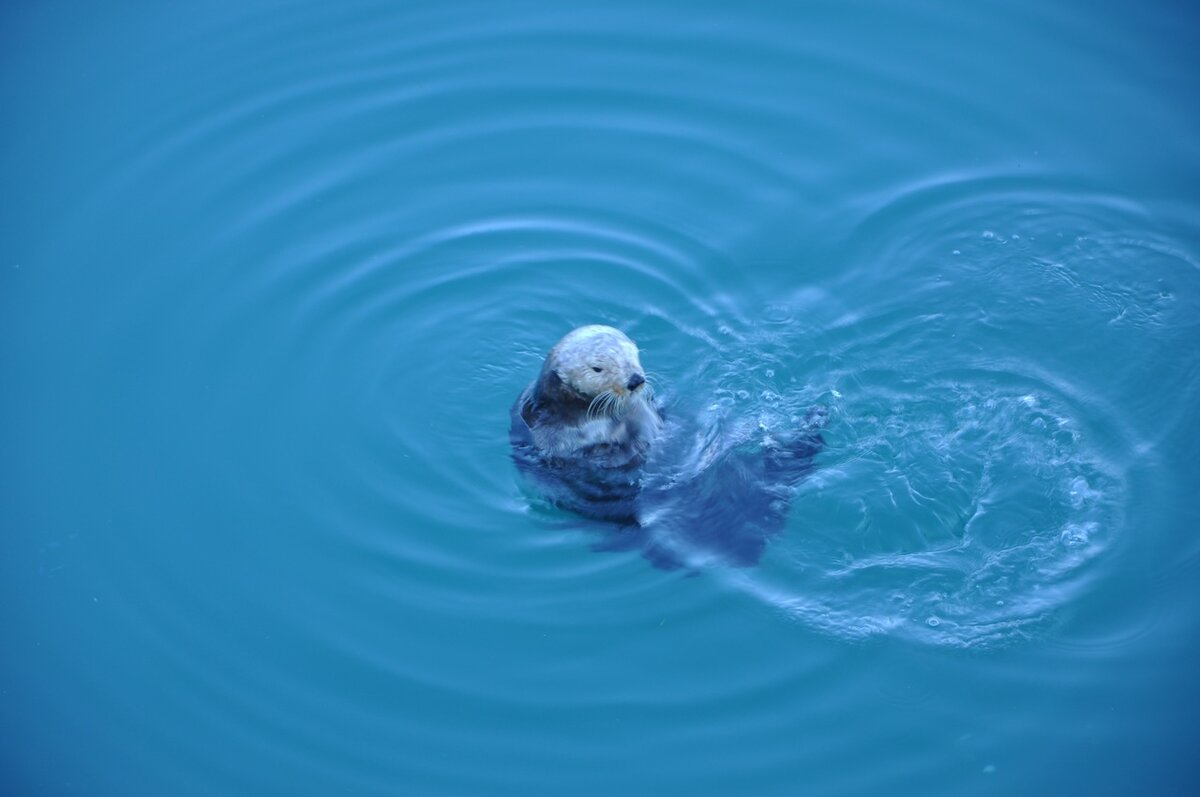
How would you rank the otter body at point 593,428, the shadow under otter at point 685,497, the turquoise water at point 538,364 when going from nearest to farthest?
the turquoise water at point 538,364 < the shadow under otter at point 685,497 < the otter body at point 593,428

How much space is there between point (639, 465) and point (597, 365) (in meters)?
0.73

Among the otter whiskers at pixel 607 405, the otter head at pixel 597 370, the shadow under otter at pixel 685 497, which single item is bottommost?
the shadow under otter at pixel 685 497

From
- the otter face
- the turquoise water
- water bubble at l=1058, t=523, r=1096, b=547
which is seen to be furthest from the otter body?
water bubble at l=1058, t=523, r=1096, b=547

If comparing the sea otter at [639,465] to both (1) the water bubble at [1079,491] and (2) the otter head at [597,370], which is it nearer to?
(2) the otter head at [597,370]

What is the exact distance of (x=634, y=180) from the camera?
9.47 metres

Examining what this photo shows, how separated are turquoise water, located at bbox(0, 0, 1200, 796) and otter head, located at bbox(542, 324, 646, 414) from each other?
31.0 inches

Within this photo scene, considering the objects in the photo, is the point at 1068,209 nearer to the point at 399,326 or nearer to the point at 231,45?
the point at 399,326

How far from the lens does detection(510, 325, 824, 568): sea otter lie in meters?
6.70

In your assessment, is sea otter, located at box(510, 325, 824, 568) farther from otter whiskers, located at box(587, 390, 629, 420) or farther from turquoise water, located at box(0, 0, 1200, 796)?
turquoise water, located at box(0, 0, 1200, 796)

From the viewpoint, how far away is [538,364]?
805cm

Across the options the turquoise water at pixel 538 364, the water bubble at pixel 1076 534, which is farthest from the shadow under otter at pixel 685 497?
the water bubble at pixel 1076 534

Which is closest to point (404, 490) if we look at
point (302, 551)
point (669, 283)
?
point (302, 551)

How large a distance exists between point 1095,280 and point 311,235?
6.47m

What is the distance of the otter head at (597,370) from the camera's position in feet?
22.1
